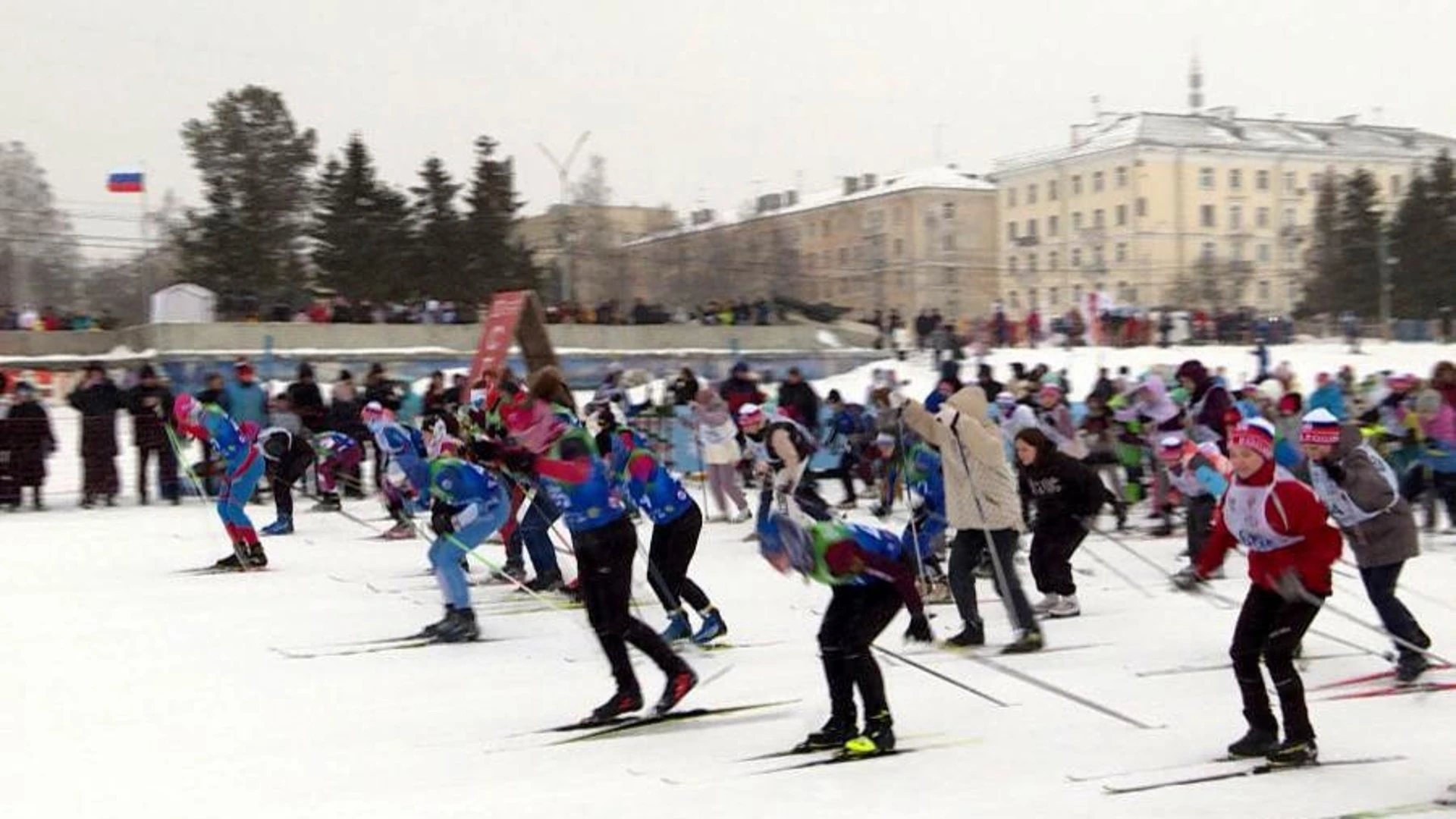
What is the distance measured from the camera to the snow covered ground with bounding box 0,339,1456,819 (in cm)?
674

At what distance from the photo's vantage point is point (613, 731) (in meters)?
7.85

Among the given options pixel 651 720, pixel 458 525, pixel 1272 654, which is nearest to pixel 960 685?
pixel 651 720

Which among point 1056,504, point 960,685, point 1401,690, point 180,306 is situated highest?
point 180,306

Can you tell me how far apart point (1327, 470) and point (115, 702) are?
6.88 m

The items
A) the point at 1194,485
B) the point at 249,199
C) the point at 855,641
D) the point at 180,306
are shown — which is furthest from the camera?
the point at 249,199

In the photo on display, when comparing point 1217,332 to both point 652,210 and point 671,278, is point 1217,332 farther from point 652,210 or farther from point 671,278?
point 652,210

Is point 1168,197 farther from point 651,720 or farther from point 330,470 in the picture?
point 651,720

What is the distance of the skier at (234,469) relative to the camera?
1348cm

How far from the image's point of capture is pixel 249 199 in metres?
48.8

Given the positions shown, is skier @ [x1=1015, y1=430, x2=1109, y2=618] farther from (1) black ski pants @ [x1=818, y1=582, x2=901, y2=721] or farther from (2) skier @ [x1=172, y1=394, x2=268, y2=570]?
(2) skier @ [x1=172, y1=394, x2=268, y2=570]

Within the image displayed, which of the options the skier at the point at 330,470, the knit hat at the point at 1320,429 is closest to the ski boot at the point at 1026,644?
the knit hat at the point at 1320,429

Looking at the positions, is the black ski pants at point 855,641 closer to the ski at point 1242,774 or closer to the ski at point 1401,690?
the ski at point 1242,774

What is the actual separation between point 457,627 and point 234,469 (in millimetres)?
4018

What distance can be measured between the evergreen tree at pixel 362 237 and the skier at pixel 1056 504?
35354 millimetres
